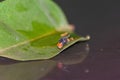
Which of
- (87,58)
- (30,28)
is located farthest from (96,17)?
(30,28)

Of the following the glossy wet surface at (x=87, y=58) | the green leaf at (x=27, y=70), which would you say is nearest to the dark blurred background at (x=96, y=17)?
the glossy wet surface at (x=87, y=58)

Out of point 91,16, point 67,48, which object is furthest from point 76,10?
point 67,48

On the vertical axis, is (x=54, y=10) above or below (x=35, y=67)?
above

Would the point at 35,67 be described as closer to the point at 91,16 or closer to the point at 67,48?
the point at 67,48

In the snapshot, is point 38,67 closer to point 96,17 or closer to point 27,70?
point 27,70

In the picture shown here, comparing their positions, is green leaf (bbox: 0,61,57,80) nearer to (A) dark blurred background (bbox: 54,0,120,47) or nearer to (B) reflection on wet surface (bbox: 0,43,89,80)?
(B) reflection on wet surface (bbox: 0,43,89,80)

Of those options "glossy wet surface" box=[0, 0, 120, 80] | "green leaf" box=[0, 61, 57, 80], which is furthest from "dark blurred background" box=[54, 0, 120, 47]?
"green leaf" box=[0, 61, 57, 80]

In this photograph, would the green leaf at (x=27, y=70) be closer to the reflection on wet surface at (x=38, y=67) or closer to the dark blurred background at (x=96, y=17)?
the reflection on wet surface at (x=38, y=67)
